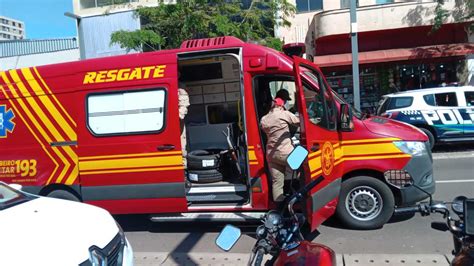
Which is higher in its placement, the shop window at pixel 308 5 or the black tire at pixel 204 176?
the shop window at pixel 308 5

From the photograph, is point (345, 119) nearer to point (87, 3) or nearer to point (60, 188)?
point (60, 188)

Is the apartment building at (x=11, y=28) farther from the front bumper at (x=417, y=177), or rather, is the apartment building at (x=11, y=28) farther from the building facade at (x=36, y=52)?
the front bumper at (x=417, y=177)

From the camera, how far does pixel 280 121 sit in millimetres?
5719

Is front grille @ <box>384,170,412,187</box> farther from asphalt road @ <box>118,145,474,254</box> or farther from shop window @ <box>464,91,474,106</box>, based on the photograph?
shop window @ <box>464,91,474,106</box>

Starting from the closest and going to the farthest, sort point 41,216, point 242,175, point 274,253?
1. point 274,253
2. point 41,216
3. point 242,175

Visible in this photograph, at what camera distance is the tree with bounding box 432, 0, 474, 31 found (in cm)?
1691

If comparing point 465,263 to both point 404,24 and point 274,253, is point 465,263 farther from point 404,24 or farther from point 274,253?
point 404,24

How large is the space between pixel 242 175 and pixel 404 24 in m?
14.6

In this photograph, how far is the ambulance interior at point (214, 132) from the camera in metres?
6.42

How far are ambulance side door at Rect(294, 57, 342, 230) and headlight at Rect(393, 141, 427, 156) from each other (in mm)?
773

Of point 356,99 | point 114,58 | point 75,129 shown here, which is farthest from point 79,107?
point 356,99

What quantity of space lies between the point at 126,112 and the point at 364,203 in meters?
3.33

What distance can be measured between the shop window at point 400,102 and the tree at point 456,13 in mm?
5782

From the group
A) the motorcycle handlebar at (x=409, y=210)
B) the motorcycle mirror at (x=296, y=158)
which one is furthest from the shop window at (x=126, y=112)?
the motorcycle handlebar at (x=409, y=210)
